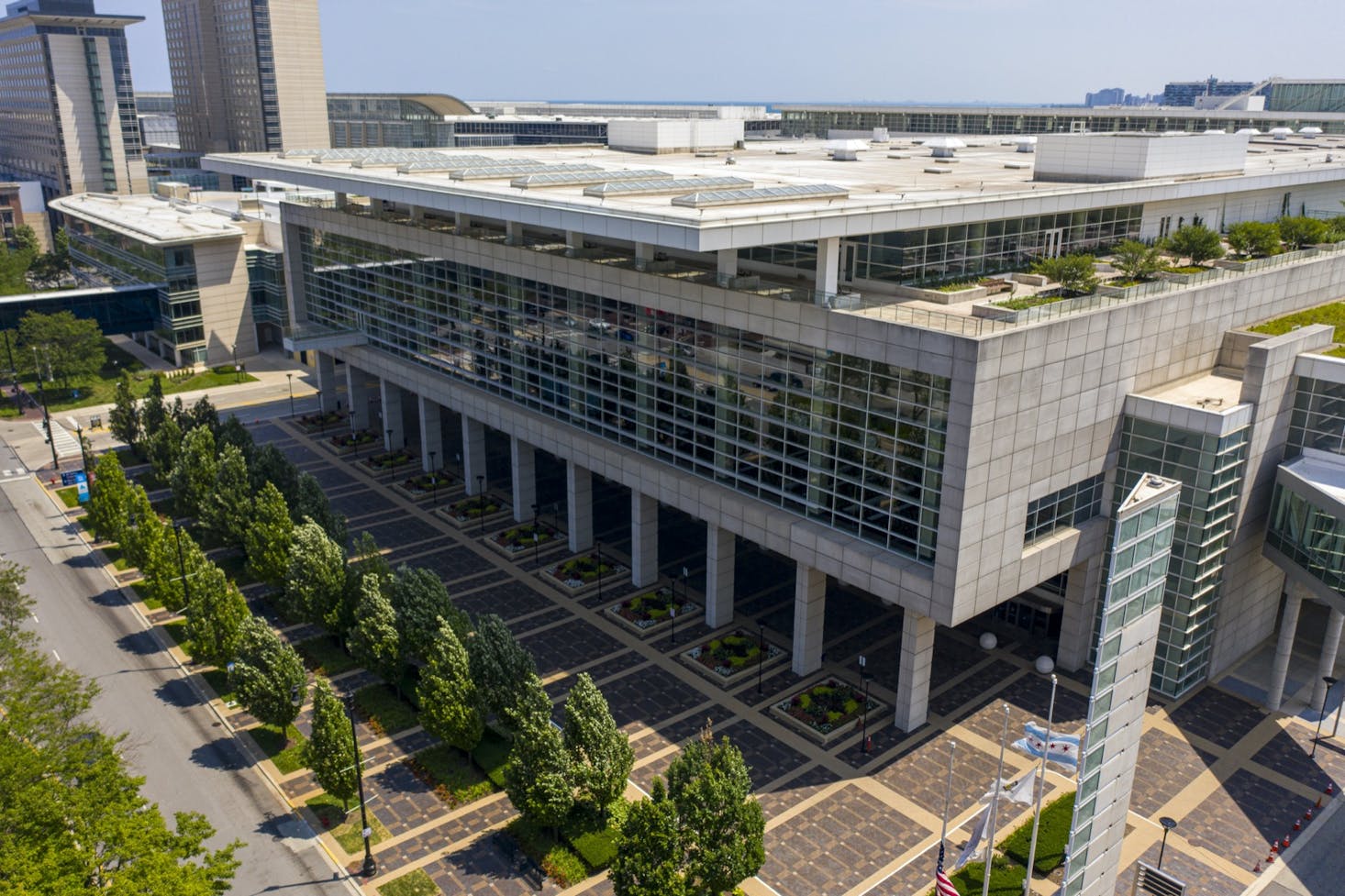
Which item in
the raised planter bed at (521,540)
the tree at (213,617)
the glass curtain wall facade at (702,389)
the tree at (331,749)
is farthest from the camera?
the raised planter bed at (521,540)

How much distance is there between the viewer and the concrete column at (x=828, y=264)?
151 feet

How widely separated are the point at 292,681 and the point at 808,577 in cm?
2425

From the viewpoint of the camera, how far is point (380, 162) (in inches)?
3152

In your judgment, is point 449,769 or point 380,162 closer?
point 449,769

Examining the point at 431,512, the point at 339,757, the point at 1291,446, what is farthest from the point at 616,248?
the point at 1291,446

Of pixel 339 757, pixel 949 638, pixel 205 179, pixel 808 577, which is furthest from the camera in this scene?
pixel 205 179

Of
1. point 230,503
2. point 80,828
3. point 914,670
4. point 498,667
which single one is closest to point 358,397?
point 230,503

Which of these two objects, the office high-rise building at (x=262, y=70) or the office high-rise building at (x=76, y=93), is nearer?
the office high-rise building at (x=76, y=93)

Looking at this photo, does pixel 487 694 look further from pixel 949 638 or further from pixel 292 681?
pixel 949 638

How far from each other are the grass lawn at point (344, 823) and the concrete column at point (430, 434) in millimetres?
37684

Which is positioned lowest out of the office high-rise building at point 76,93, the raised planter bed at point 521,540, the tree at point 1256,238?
the raised planter bed at point 521,540

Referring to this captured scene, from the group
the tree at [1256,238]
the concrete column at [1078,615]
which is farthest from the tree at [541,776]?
the tree at [1256,238]

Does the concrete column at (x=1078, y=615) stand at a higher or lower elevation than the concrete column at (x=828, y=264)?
lower

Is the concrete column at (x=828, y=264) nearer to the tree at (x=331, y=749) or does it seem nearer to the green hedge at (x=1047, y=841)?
the green hedge at (x=1047, y=841)
